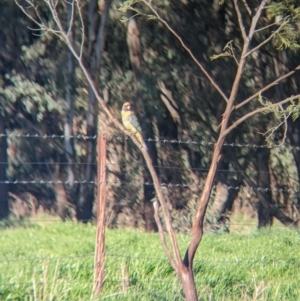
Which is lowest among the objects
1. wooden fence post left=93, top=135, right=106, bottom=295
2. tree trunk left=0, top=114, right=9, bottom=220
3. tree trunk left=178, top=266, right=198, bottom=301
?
tree trunk left=178, top=266, right=198, bottom=301

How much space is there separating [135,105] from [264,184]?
2.67 meters

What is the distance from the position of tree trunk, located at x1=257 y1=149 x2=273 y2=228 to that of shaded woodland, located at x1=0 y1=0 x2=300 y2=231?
3 centimetres

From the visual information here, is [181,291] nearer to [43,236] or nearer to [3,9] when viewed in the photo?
[43,236]

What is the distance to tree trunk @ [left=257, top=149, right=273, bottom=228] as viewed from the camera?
15.1 metres

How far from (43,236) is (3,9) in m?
4.71

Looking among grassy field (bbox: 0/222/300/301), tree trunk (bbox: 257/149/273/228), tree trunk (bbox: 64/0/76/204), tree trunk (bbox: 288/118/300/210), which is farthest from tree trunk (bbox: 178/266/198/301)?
tree trunk (bbox: 288/118/300/210)

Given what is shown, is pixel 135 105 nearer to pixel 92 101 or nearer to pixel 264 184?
pixel 92 101

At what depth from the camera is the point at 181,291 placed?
7469mm

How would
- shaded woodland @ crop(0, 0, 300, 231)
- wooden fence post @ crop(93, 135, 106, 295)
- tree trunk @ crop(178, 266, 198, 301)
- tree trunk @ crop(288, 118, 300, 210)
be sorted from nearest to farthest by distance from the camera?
tree trunk @ crop(178, 266, 198, 301) < wooden fence post @ crop(93, 135, 106, 295) < shaded woodland @ crop(0, 0, 300, 231) < tree trunk @ crop(288, 118, 300, 210)

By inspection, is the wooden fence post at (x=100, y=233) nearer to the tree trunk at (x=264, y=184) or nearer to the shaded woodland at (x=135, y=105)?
the shaded woodland at (x=135, y=105)

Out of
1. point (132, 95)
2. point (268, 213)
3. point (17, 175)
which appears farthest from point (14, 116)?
point (268, 213)

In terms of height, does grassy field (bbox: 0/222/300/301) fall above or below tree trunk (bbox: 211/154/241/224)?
below

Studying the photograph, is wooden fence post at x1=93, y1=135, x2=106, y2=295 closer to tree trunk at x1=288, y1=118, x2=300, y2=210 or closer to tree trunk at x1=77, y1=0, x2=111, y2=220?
tree trunk at x1=77, y1=0, x2=111, y2=220

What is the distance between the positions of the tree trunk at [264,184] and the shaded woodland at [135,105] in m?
0.03
